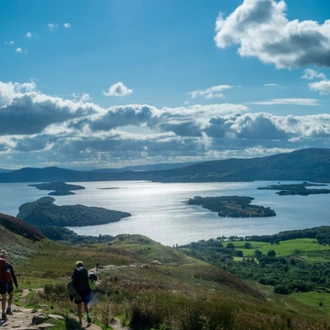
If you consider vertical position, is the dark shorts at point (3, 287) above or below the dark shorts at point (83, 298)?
above

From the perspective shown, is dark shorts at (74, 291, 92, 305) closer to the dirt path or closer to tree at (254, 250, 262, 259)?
the dirt path

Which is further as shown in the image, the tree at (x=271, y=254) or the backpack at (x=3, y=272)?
the tree at (x=271, y=254)

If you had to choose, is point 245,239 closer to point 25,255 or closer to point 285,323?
point 25,255

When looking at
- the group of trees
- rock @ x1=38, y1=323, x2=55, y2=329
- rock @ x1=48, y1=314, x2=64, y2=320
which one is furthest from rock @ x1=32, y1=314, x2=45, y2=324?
the group of trees

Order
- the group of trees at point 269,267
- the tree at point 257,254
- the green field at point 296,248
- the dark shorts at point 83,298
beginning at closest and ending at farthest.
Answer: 1. the dark shorts at point 83,298
2. the group of trees at point 269,267
3. the tree at point 257,254
4. the green field at point 296,248

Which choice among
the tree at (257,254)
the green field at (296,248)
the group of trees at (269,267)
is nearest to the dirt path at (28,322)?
the group of trees at (269,267)

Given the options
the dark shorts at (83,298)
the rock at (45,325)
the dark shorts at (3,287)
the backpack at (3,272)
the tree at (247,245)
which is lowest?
the tree at (247,245)

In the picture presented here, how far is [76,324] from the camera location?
13164 mm

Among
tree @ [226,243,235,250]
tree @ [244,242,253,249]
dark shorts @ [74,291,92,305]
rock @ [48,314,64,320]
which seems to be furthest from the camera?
tree @ [244,242,253,249]

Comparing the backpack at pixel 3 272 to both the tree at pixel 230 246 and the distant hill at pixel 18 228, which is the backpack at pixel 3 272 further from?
the tree at pixel 230 246

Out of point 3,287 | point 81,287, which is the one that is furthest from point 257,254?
point 3,287

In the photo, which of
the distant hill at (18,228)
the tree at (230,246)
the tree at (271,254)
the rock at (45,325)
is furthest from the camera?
the tree at (230,246)

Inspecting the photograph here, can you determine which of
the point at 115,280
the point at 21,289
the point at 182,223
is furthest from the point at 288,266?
the point at 21,289

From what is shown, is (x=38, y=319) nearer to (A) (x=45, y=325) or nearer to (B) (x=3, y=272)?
(A) (x=45, y=325)
